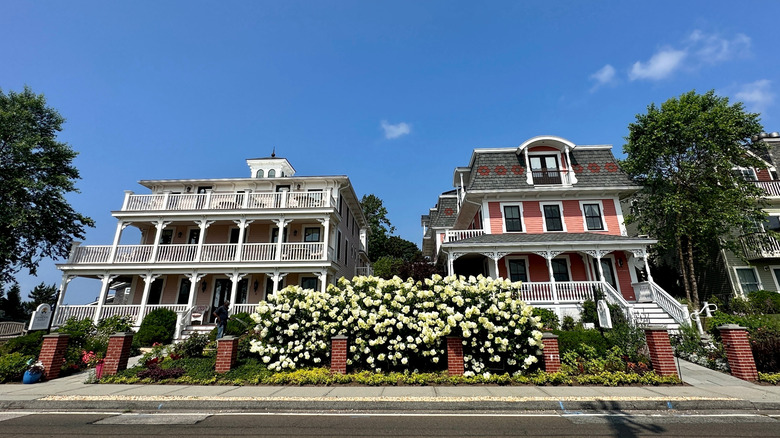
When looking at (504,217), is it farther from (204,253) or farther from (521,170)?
(204,253)

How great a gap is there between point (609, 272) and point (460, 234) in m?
7.79

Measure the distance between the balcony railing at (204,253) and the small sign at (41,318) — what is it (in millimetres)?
4292

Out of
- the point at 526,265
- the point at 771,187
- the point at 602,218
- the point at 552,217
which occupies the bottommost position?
the point at 526,265

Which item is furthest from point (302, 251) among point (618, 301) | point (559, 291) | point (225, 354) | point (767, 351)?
point (767, 351)

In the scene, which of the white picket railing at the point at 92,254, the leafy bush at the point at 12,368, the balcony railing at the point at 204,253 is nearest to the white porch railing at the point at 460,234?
the balcony railing at the point at 204,253

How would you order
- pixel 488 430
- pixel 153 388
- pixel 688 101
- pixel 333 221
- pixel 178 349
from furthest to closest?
pixel 333 221, pixel 688 101, pixel 178 349, pixel 153 388, pixel 488 430

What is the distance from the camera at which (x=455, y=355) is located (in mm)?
7949

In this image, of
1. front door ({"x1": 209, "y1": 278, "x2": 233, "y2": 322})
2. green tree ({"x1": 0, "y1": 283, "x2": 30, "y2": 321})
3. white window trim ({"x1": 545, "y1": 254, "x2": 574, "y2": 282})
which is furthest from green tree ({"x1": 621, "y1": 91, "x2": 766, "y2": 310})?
green tree ({"x1": 0, "y1": 283, "x2": 30, "y2": 321})

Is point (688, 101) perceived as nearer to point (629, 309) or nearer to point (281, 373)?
point (629, 309)

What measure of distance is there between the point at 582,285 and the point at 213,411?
49.7ft

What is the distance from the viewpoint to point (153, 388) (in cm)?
732

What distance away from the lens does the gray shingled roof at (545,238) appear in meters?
15.0

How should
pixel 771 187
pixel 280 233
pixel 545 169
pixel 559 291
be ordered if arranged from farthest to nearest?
pixel 771 187 → pixel 280 233 → pixel 545 169 → pixel 559 291

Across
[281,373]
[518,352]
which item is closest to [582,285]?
[518,352]
